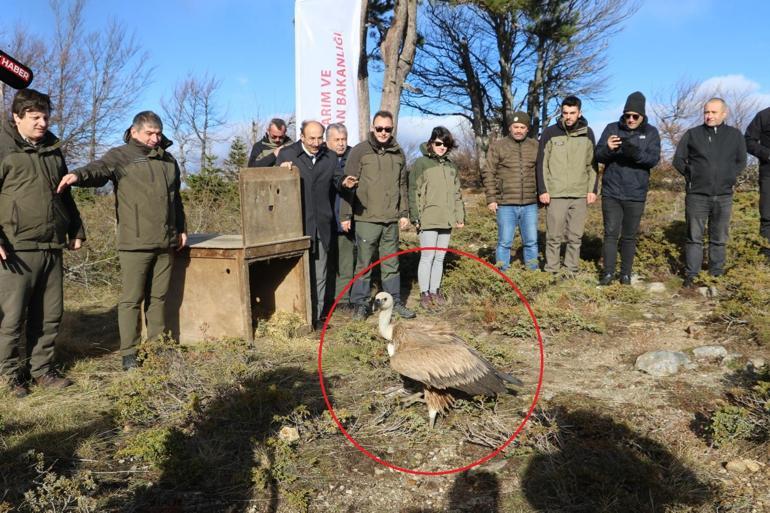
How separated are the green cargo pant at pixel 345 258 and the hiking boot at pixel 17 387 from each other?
3401 mm

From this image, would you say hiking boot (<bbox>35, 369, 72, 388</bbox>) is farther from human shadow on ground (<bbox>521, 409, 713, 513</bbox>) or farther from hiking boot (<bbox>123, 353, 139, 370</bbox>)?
human shadow on ground (<bbox>521, 409, 713, 513</bbox>)

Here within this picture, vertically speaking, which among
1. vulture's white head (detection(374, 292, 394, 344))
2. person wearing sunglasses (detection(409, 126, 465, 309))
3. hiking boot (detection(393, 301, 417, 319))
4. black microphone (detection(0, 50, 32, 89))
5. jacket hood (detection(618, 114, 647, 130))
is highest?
jacket hood (detection(618, 114, 647, 130))

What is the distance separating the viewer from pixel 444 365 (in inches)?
154

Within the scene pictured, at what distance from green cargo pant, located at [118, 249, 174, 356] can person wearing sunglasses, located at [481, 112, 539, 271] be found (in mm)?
4001

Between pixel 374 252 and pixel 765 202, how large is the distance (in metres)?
5.18

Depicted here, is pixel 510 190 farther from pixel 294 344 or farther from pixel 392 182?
pixel 294 344

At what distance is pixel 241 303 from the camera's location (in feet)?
18.6

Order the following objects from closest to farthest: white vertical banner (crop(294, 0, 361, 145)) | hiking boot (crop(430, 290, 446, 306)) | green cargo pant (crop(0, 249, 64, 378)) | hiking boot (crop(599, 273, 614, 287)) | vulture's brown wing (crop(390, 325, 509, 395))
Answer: vulture's brown wing (crop(390, 325, 509, 395))
green cargo pant (crop(0, 249, 64, 378))
hiking boot (crop(430, 290, 446, 306))
hiking boot (crop(599, 273, 614, 287))
white vertical banner (crop(294, 0, 361, 145))

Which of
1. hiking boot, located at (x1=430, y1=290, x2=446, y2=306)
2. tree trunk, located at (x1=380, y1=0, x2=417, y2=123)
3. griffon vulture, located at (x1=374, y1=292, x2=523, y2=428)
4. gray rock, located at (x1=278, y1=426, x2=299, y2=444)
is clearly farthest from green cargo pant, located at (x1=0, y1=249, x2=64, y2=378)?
tree trunk, located at (x1=380, y1=0, x2=417, y2=123)

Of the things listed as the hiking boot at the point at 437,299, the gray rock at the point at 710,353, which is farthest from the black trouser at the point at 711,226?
the hiking boot at the point at 437,299

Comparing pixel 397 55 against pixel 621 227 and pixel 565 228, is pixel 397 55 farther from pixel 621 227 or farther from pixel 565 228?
pixel 621 227

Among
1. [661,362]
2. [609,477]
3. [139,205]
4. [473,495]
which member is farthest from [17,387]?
[661,362]

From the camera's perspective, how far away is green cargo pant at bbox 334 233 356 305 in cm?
681

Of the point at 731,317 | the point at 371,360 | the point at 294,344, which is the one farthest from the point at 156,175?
the point at 731,317
